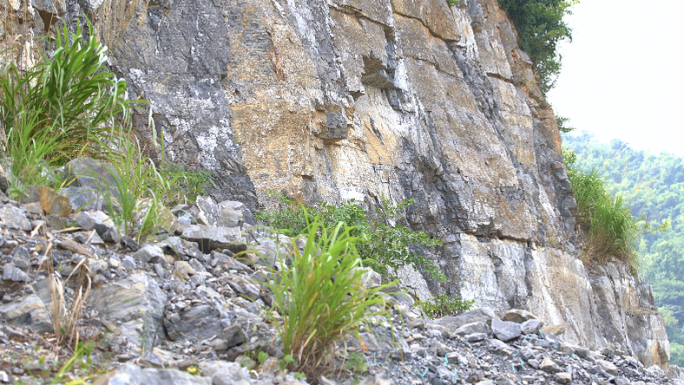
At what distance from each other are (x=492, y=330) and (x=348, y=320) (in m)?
1.59

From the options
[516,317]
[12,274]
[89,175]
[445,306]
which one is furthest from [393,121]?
[12,274]

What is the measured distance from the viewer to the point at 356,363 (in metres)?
2.61

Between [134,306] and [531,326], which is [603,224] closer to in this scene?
[531,326]

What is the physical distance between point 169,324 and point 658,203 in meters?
39.9

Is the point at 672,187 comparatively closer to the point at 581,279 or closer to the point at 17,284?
the point at 581,279

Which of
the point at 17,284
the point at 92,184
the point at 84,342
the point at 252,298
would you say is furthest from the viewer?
the point at 92,184

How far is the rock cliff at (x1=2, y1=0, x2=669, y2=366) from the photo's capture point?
643 centimetres

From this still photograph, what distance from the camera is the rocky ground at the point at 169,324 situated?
7.29 feet

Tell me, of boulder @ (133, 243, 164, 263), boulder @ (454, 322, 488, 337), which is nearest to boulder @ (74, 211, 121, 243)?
boulder @ (133, 243, 164, 263)

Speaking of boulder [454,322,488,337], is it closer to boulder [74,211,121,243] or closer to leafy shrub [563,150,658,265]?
boulder [74,211,121,243]

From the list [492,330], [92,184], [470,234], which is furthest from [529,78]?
[92,184]

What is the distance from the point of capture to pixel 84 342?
7.52ft

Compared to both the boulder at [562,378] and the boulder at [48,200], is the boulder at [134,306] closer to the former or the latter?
the boulder at [48,200]

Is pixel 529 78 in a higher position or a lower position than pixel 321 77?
higher
